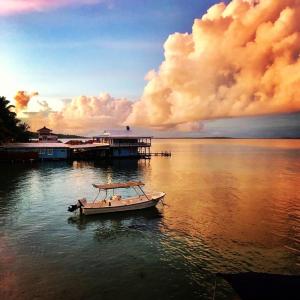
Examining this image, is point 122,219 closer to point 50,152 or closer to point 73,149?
point 50,152

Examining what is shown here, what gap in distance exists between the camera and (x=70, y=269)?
24.5 meters

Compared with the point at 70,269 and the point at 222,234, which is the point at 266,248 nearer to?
the point at 222,234

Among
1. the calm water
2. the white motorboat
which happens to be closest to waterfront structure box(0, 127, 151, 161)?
the calm water

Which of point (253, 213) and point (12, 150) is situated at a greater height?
Result: point (12, 150)

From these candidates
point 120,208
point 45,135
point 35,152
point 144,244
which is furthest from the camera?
point 45,135

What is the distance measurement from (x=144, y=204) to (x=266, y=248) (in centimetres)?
1663

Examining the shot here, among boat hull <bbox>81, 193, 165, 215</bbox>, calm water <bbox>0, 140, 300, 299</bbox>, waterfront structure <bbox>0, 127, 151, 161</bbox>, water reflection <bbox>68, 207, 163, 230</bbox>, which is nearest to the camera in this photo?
calm water <bbox>0, 140, 300, 299</bbox>

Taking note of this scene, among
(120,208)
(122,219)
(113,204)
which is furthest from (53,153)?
(122,219)

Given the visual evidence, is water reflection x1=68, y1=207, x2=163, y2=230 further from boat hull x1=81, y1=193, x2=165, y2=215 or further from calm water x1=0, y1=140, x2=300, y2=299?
boat hull x1=81, y1=193, x2=165, y2=215

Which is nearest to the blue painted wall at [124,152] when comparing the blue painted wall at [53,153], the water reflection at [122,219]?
the blue painted wall at [53,153]

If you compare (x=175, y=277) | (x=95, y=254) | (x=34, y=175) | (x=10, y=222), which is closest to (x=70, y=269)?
(x=95, y=254)

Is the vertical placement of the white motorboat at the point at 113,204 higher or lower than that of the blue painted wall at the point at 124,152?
lower

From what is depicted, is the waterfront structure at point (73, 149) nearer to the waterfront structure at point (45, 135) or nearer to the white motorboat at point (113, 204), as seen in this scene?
the waterfront structure at point (45, 135)

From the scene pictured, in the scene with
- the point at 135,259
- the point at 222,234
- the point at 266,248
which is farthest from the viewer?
the point at 222,234
